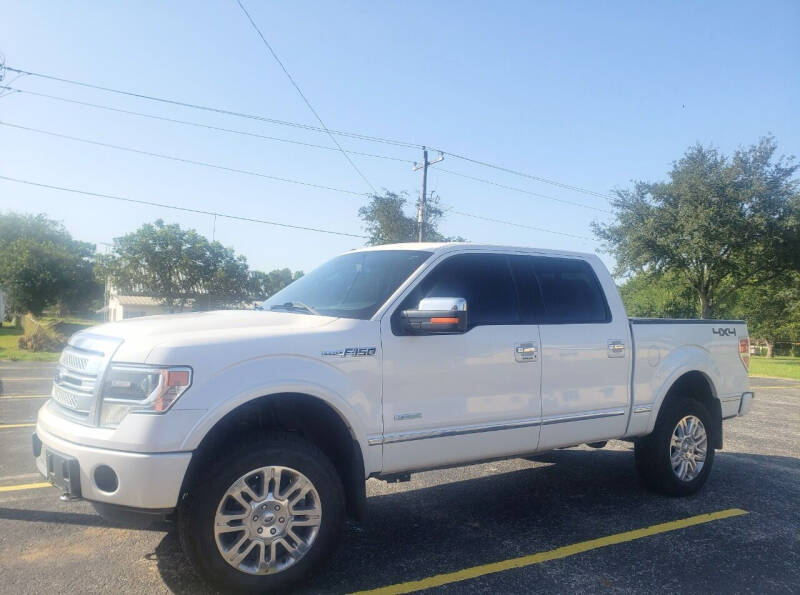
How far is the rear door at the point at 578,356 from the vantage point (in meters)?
4.64

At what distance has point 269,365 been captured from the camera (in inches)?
134

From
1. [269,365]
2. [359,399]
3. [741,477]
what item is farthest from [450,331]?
[741,477]

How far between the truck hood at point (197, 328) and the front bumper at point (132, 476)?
0.49m

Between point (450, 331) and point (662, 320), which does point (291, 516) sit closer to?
point (450, 331)

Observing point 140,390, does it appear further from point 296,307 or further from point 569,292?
point 569,292

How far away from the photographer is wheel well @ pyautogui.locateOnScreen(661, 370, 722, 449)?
5.73 meters

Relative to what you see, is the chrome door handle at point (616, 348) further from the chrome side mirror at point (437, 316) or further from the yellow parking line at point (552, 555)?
the chrome side mirror at point (437, 316)

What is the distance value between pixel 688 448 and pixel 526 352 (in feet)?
7.28

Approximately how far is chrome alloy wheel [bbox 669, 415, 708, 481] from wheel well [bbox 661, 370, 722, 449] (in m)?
0.20

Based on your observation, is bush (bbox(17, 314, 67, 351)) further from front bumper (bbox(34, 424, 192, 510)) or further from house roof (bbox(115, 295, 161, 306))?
house roof (bbox(115, 295, 161, 306))

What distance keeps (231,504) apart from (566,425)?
256cm

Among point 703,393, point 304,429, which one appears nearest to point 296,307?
point 304,429

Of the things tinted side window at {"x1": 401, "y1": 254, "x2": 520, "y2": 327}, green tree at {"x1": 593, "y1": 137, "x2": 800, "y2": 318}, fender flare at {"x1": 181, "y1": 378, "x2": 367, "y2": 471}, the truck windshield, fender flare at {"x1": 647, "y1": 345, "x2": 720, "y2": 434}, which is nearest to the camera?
fender flare at {"x1": 181, "y1": 378, "x2": 367, "y2": 471}

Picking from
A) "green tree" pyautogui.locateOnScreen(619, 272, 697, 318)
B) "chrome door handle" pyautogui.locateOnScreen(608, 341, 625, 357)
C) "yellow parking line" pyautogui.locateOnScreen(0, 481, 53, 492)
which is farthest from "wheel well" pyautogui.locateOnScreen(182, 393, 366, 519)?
"green tree" pyautogui.locateOnScreen(619, 272, 697, 318)
